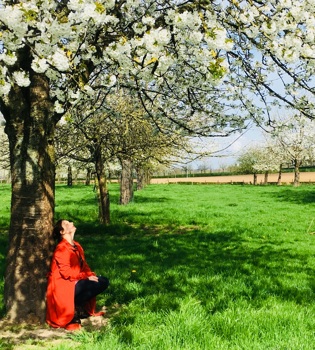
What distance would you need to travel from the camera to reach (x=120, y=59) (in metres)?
4.31

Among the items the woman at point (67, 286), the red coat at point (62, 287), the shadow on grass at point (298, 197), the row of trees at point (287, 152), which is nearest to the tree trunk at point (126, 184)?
the shadow on grass at point (298, 197)

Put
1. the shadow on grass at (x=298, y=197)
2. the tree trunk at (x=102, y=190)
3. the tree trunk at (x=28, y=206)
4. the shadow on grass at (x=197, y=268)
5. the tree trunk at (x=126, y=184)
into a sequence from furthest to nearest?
the shadow on grass at (x=298, y=197)
the tree trunk at (x=126, y=184)
the tree trunk at (x=102, y=190)
the shadow on grass at (x=197, y=268)
the tree trunk at (x=28, y=206)

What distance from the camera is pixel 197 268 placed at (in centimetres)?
781

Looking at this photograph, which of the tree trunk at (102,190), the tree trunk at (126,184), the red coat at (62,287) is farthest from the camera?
the tree trunk at (126,184)

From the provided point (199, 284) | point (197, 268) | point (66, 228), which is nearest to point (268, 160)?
point (197, 268)

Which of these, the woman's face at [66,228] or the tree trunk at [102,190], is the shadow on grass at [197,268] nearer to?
the tree trunk at [102,190]

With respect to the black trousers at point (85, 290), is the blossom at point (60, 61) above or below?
above

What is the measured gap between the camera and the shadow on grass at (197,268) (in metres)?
6.02

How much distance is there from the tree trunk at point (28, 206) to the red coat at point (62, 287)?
5.9 inches

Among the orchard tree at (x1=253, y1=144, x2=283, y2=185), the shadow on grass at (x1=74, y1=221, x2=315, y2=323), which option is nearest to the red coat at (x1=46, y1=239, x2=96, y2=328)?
the shadow on grass at (x1=74, y1=221, x2=315, y2=323)

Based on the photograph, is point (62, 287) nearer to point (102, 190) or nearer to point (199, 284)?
point (199, 284)

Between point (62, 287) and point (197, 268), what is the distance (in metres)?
3.35

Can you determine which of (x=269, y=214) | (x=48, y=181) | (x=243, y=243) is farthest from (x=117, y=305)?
(x=269, y=214)

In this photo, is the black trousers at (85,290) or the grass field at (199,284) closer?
the grass field at (199,284)
